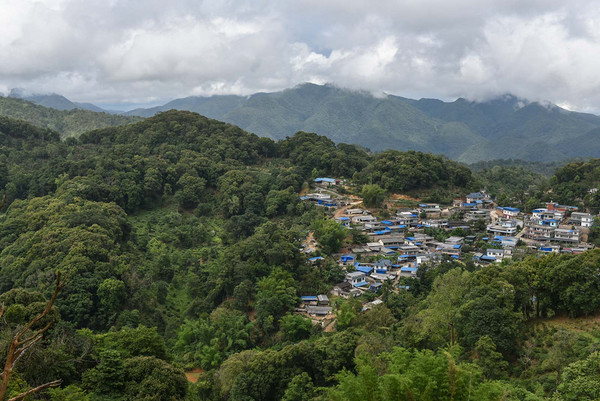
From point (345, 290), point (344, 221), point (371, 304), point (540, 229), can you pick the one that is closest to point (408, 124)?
point (540, 229)

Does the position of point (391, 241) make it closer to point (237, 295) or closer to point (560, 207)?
point (237, 295)

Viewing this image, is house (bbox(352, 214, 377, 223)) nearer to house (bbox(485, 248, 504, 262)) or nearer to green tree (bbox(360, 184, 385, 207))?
green tree (bbox(360, 184, 385, 207))

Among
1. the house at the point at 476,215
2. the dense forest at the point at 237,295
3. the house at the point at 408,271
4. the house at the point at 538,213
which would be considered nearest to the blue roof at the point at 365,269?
the dense forest at the point at 237,295

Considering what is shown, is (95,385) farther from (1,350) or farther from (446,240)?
(446,240)

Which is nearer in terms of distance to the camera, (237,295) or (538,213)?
(237,295)

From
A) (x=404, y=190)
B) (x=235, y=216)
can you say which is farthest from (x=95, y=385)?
(x=404, y=190)
